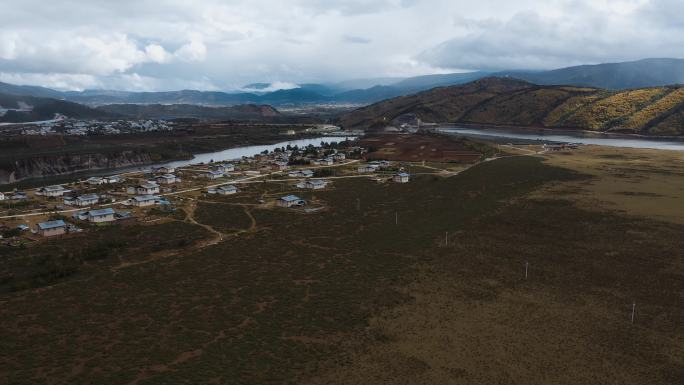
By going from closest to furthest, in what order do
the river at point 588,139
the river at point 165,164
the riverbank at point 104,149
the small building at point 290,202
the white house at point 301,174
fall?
the small building at point 290,202 < the white house at point 301,174 < the river at point 165,164 < the riverbank at point 104,149 < the river at point 588,139

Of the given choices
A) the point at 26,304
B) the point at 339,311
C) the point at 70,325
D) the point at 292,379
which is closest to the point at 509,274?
the point at 339,311

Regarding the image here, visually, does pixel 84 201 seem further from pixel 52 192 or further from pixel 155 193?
pixel 52 192

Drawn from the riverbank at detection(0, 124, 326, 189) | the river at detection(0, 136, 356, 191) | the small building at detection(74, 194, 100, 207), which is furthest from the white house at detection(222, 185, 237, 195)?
the riverbank at detection(0, 124, 326, 189)

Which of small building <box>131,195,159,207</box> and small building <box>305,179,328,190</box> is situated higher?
small building <box>305,179,328,190</box>

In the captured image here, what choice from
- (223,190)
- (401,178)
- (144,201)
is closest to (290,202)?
(223,190)

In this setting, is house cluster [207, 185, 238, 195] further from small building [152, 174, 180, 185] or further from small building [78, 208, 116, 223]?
small building [78, 208, 116, 223]

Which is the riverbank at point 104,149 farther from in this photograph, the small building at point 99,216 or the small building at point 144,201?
the small building at point 99,216

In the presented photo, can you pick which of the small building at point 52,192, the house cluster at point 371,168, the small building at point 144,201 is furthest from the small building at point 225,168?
the small building at point 144,201
